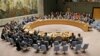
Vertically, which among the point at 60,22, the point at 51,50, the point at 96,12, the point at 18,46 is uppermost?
the point at 96,12

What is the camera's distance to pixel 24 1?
27859 mm

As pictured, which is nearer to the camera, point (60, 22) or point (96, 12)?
point (60, 22)

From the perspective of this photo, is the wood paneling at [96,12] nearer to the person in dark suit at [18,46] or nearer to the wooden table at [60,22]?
the wooden table at [60,22]

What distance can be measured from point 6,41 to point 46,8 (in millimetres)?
14997

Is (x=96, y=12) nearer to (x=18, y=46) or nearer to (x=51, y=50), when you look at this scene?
(x=51, y=50)

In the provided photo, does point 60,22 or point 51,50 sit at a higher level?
point 60,22

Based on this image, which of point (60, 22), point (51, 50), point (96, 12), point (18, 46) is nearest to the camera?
point (51, 50)

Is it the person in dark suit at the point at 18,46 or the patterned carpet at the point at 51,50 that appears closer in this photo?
the patterned carpet at the point at 51,50

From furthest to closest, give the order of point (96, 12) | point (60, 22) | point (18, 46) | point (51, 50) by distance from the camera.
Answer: point (96, 12)
point (60, 22)
point (18, 46)
point (51, 50)

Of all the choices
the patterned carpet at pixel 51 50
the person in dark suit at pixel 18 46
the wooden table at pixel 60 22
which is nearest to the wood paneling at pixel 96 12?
the wooden table at pixel 60 22

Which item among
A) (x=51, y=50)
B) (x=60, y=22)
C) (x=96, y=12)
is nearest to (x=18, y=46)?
(x=51, y=50)

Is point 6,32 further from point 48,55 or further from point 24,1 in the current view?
point 24,1

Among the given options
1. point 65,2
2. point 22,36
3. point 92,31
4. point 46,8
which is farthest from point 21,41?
point 65,2

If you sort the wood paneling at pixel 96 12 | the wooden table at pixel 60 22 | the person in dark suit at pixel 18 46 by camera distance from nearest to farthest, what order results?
the person in dark suit at pixel 18 46
the wooden table at pixel 60 22
the wood paneling at pixel 96 12
